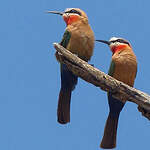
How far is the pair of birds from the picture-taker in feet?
19.8

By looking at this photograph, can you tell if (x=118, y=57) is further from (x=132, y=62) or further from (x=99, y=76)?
(x=99, y=76)

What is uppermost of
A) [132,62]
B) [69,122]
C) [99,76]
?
[132,62]

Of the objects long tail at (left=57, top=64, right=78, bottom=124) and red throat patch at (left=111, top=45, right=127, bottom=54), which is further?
red throat patch at (left=111, top=45, right=127, bottom=54)

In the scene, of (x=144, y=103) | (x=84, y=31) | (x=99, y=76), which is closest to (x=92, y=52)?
(x=84, y=31)

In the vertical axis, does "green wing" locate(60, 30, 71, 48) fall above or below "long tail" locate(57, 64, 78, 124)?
above

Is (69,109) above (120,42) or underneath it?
underneath

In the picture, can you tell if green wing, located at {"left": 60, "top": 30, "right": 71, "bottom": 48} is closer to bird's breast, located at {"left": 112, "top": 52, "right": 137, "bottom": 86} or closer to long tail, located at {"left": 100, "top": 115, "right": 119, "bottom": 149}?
bird's breast, located at {"left": 112, "top": 52, "right": 137, "bottom": 86}

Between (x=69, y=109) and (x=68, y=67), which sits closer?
(x=68, y=67)

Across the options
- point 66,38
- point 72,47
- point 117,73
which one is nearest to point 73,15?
point 66,38

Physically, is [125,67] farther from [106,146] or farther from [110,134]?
[106,146]

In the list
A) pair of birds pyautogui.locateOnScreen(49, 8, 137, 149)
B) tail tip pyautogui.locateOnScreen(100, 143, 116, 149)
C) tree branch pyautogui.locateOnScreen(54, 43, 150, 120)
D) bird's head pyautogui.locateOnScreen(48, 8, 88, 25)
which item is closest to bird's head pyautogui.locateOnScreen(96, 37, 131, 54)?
pair of birds pyautogui.locateOnScreen(49, 8, 137, 149)

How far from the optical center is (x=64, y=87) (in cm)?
614

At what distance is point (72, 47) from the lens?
6027 millimetres

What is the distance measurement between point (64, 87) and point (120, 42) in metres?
0.97
